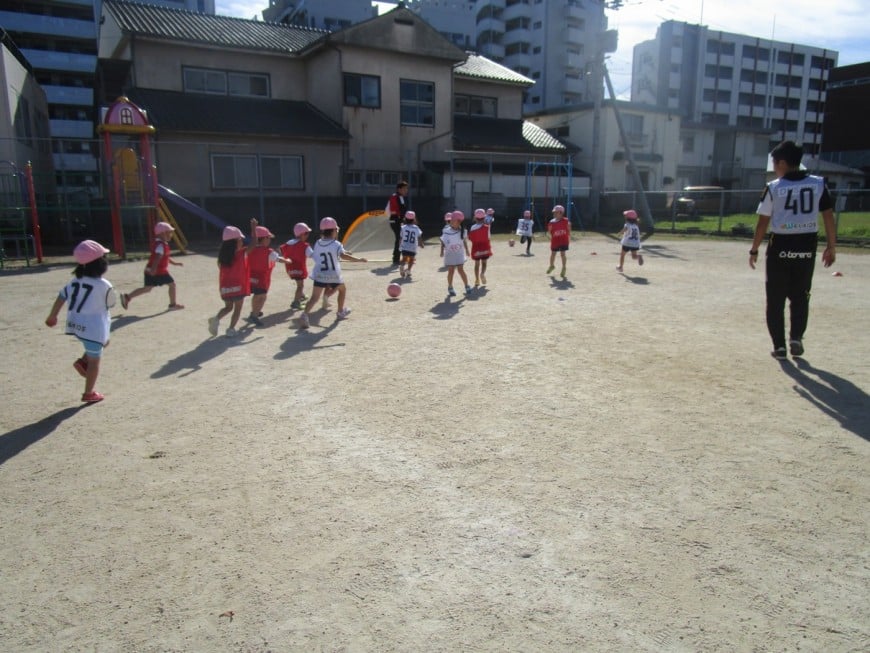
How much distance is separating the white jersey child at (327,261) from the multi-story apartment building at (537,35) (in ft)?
205

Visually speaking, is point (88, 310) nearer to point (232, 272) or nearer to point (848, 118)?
point (232, 272)

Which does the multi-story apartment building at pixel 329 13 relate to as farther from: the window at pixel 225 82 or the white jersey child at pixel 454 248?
the white jersey child at pixel 454 248

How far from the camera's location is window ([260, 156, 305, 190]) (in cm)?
2589

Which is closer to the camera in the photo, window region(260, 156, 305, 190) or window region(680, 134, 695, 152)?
window region(260, 156, 305, 190)

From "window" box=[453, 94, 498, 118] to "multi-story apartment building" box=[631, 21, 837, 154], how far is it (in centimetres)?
3845

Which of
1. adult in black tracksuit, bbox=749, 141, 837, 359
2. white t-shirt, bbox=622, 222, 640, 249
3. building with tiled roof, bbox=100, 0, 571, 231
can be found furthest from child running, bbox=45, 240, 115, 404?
building with tiled roof, bbox=100, 0, 571, 231

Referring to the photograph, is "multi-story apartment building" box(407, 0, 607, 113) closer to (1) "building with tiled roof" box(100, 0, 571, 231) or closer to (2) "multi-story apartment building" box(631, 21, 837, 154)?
(2) "multi-story apartment building" box(631, 21, 837, 154)

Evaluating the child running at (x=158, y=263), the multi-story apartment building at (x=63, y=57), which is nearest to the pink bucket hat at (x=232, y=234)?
the child running at (x=158, y=263)

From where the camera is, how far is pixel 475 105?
3344cm

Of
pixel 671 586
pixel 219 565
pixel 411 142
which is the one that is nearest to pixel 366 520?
pixel 219 565

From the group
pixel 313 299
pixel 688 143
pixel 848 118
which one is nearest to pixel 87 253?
pixel 313 299

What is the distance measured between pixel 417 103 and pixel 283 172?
766cm

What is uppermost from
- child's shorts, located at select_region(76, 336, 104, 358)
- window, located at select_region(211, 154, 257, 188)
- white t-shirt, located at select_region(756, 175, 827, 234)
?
window, located at select_region(211, 154, 257, 188)

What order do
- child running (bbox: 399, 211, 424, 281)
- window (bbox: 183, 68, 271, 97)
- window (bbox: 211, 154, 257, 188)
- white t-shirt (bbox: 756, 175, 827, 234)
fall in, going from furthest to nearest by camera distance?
window (bbox: 183, 68, 271, 97), window (bbox: 211, 154, 257, 188), child running (bbox: 399, 211, 424, 281), white t-shirt (bbox: 756, 175, 827, 234)
